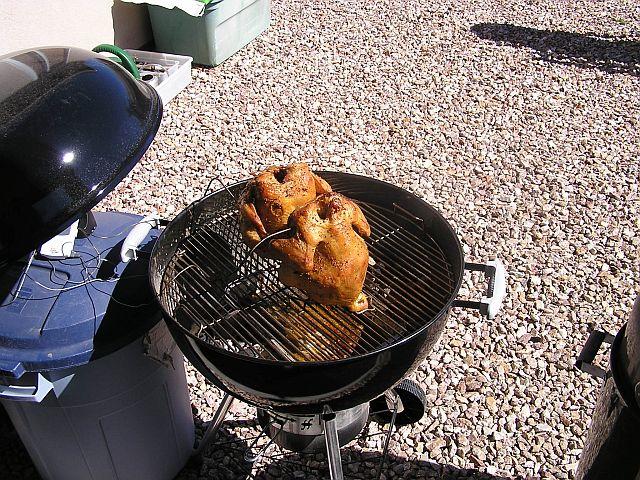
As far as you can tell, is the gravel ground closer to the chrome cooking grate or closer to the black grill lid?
the chrome cooking grate

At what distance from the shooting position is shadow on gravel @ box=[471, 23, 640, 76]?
7.41 m

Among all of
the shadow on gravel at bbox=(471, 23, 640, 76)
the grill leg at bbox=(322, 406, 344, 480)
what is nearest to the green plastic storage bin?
the shadow on gravel at bbox=(471, 23, 640, 76)

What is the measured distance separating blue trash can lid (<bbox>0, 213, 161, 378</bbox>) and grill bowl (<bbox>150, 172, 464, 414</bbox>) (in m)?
0.15

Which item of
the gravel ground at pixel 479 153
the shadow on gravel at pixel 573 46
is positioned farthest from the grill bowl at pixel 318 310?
the shadow on gravel at pixel 573 46

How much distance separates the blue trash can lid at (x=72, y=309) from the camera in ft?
7.01

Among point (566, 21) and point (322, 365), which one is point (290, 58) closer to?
point (566, 21)

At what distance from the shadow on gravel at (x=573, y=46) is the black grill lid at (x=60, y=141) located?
260 inches

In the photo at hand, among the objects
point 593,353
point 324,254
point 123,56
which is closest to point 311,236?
point 324,254

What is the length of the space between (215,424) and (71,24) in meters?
4.73

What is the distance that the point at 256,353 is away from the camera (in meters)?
2.20

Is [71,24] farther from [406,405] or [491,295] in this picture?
[491,295]

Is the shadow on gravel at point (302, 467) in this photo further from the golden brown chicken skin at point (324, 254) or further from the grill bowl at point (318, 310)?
the golden brown chicken skin at point (324, 254)

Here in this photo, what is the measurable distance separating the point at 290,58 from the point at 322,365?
19.9 ft

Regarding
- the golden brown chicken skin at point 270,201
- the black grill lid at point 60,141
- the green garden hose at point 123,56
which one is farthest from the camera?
the green garden hose at point 123,56
